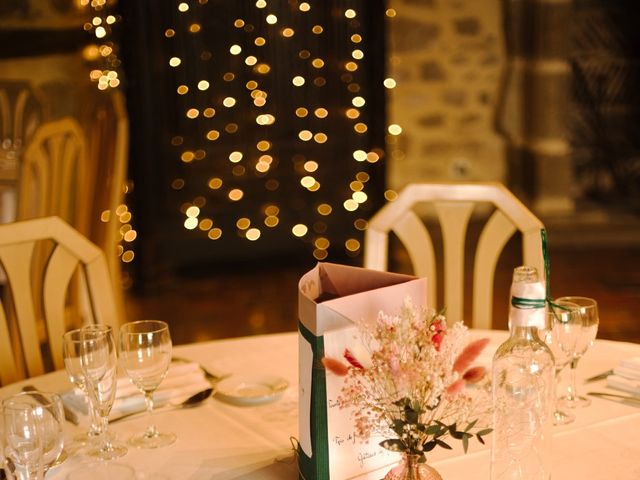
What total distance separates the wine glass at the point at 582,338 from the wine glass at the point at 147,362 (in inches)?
26.4

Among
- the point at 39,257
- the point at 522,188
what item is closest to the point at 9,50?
the point at 39,257

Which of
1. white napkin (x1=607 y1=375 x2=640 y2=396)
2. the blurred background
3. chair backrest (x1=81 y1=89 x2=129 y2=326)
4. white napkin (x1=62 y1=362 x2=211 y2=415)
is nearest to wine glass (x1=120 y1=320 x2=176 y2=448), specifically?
white napkin (x1=62 y1=362 x2=211 y2=415)

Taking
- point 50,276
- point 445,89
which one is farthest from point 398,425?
point 445,89

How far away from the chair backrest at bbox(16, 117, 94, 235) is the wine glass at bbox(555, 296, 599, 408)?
212 cm

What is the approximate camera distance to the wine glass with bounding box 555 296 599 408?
1510 millimetres

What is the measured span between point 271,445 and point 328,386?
26 centimetres

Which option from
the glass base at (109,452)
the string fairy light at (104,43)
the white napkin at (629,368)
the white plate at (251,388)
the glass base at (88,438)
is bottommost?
the glass base at (109,452)

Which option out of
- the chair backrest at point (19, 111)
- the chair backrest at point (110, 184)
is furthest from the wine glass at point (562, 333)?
the chair backrest at point (19, 111)

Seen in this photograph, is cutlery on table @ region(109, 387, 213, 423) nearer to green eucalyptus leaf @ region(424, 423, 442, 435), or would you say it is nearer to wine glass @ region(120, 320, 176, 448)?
wine glass @ region(120, 320, 176, 448)

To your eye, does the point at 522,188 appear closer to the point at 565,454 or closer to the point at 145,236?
the point at 145,236

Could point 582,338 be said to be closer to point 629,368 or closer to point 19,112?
point 629,368

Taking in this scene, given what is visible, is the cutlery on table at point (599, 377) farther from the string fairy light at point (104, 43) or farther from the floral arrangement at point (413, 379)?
the string fairy light at point (104, 43)

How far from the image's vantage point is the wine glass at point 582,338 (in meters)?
1.51

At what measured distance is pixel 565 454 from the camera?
1.35 m
